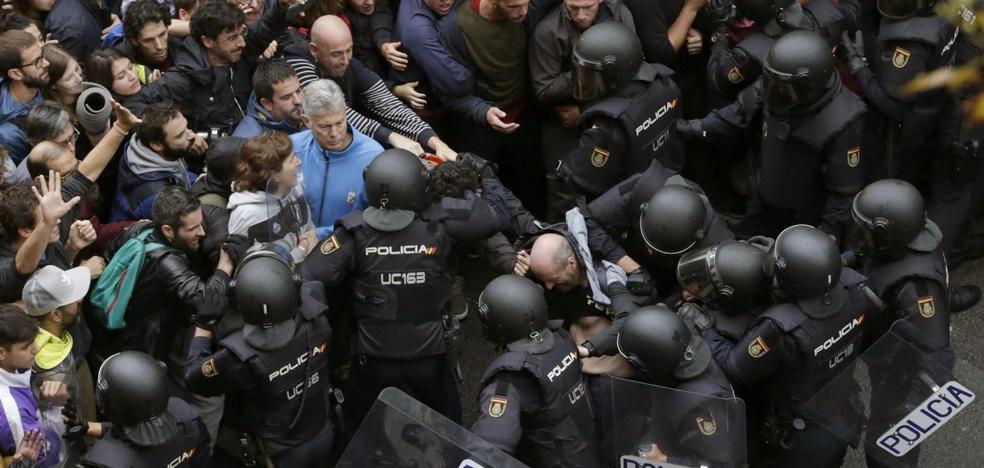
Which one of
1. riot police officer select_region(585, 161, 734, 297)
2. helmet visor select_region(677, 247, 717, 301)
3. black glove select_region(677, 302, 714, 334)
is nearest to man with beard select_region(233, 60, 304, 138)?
riot police officer select_region(585, 161, 734, 297)

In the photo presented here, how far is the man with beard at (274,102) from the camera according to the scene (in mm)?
6934

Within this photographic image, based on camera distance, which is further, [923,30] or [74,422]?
[923,30]

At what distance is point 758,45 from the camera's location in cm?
740

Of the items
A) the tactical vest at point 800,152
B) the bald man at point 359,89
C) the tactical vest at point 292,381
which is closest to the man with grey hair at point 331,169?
the bald man at point 359,89

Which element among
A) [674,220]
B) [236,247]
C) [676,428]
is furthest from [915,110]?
[236,247]

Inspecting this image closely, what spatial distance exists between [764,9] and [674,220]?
1785 mm

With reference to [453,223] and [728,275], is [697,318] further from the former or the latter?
[453,223]

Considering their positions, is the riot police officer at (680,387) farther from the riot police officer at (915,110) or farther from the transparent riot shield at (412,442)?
the riot police officer at (915,110)

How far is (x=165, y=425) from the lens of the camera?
5.27 m

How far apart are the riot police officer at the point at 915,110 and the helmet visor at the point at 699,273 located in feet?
6.59

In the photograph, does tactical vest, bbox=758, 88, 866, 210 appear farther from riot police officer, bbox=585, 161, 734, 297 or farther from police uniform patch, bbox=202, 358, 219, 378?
police uniform patch, bbox=202, 358, 219, 378

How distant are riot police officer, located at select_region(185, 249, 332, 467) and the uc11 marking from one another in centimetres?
258

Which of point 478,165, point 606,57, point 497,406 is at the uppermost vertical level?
point 606,57

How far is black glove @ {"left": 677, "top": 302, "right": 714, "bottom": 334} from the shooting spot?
600cm
